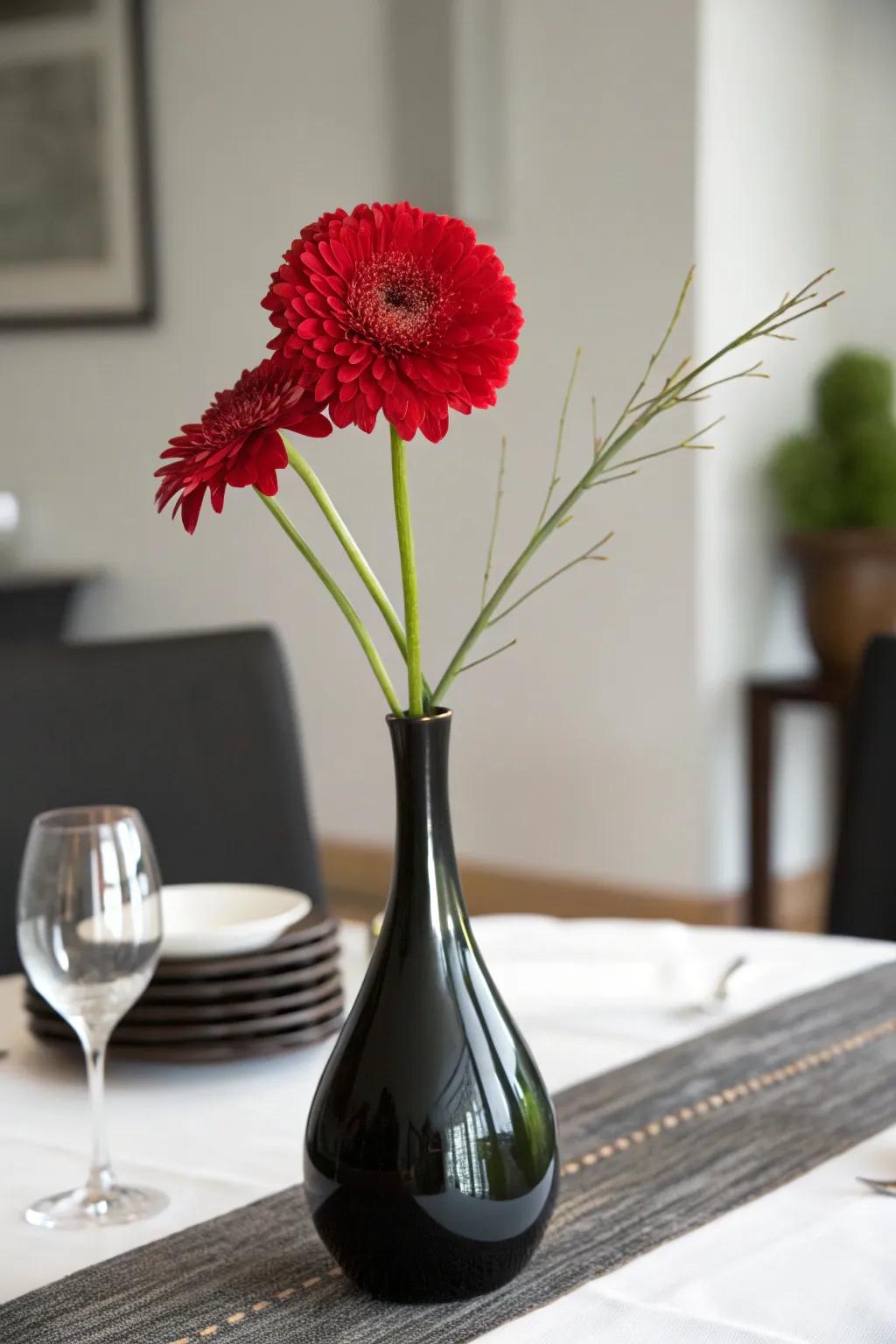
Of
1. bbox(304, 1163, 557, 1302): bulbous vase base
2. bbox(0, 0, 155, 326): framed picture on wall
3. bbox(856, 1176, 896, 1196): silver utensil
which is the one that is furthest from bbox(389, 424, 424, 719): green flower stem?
bbox(0, 0, 155, 326): framed picture on wall

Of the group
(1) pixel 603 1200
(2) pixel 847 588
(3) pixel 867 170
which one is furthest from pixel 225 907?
(3) pixel 867 170

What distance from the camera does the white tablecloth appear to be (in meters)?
0.71

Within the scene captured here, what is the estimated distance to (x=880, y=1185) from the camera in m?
0.85

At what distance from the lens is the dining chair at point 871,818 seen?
1.56 metres

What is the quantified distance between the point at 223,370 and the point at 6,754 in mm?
2625

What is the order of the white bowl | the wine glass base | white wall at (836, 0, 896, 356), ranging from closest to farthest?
the wine glass base → the white bowl → white wall at (836, 0, 896, 356)

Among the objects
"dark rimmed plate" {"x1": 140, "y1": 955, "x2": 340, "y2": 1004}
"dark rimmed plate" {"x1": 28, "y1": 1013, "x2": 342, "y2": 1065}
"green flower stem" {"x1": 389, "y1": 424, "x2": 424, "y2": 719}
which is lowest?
"dark rimmed plate" {"x1": 28, "y1": 1013, "x2": 342, "y2": 1065}

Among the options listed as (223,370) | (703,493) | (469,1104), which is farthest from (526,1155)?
(223,370)

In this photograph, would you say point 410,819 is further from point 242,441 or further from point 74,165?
point 74,165

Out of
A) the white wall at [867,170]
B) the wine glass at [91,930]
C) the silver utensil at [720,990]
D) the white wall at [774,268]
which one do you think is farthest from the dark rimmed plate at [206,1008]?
the white wall at [867,170]

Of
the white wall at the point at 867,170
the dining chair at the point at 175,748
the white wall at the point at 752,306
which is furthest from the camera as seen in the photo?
the white wall at the point at 867,170

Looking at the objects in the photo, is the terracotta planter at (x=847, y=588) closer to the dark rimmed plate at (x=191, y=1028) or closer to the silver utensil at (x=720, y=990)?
the silver utensil at (x=720, y=990)

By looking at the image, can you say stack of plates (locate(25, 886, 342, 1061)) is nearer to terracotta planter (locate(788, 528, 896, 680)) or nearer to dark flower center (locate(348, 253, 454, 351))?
dark flower center (locate(348, 253, 454, 351))

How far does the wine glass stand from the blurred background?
225cm
